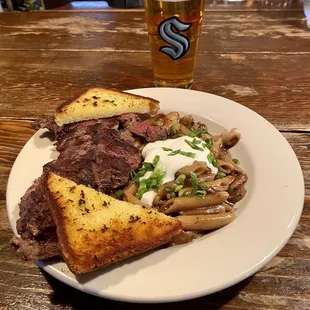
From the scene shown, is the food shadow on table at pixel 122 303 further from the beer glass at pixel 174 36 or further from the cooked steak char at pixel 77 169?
the beer glass at pixel 174 36

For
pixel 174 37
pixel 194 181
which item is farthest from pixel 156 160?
pixel 174 37

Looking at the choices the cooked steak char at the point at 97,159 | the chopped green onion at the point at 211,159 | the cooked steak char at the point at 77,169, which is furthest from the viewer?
the chopped green onion at the point at 211,159

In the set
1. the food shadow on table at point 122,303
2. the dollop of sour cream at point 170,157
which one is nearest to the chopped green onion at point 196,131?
the dollop of sour cream at point 170,157

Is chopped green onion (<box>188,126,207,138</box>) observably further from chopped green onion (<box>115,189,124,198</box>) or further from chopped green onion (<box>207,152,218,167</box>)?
chopped green onion (<box>115,189,124,198</box>)

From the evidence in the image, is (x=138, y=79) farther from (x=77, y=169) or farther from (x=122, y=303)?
(x=122, y=303)

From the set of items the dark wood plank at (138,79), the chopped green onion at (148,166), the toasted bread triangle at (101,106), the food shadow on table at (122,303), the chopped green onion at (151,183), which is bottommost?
the food shadow on table at (122,303)

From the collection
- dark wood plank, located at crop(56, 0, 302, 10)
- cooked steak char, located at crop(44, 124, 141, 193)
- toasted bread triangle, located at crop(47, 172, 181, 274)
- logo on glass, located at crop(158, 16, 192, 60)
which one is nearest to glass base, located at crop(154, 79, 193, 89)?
logo on glass, located at crop(158, 16, 192, 60)
